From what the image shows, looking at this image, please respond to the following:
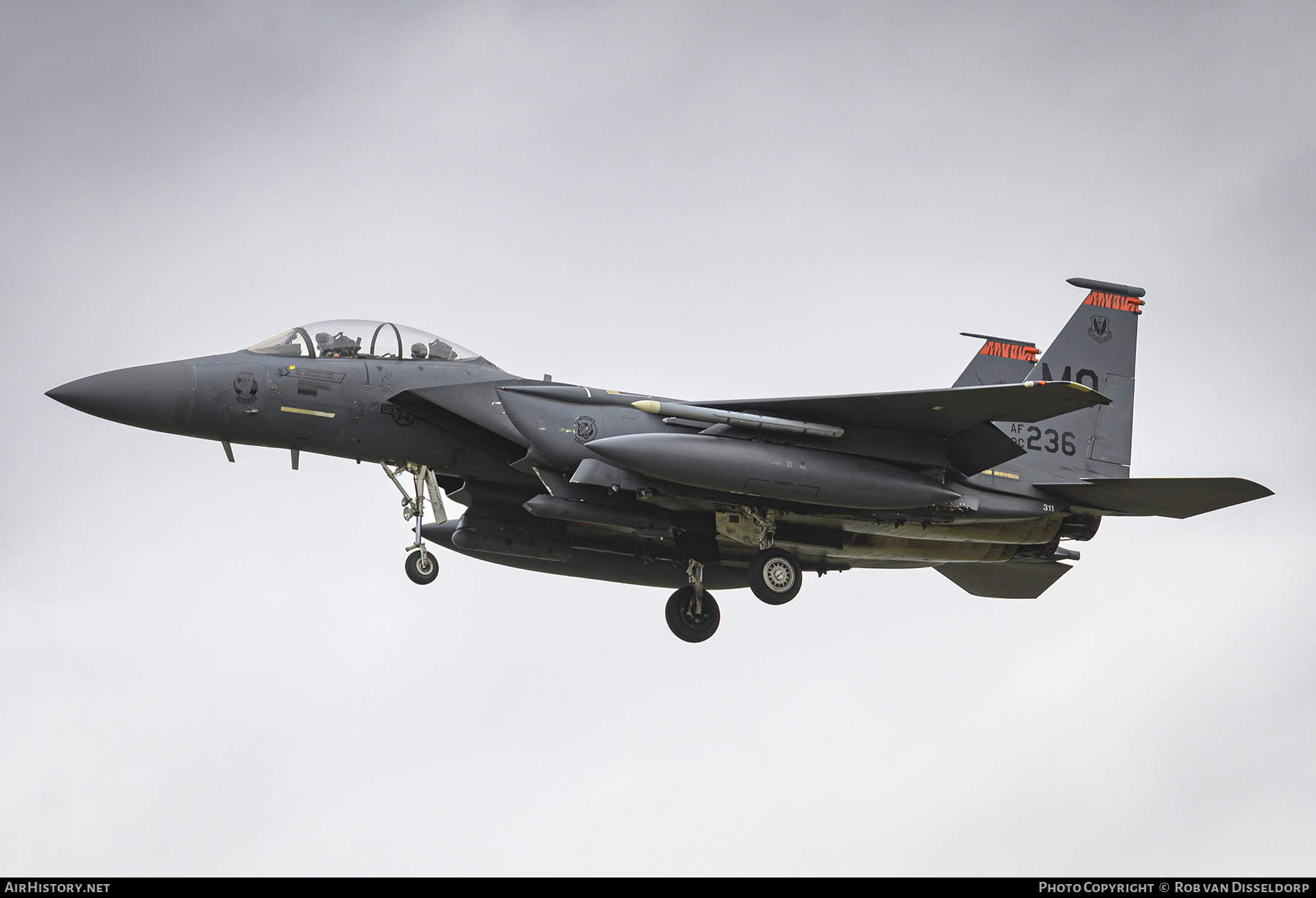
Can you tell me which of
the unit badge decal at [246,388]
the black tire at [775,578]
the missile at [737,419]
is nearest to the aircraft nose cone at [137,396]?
the unit badge decal at [246,388]

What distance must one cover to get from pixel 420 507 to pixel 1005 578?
890 cm

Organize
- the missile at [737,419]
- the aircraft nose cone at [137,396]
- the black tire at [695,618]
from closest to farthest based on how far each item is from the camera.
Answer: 1. the aircraft nose cone at [137,396]
2. the missile at [737,419]
3. the black tire at [695,618]

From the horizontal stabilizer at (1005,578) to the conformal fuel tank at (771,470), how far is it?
363 cm

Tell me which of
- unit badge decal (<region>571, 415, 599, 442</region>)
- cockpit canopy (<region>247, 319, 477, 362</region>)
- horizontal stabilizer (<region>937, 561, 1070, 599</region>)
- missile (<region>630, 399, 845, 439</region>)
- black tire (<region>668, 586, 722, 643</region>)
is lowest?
black tire (<region>668, 586, 722, 643</region>)

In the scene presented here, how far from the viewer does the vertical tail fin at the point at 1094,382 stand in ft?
58.7

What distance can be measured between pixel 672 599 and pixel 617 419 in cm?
382

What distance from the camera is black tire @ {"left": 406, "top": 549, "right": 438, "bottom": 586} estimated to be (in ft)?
53.0

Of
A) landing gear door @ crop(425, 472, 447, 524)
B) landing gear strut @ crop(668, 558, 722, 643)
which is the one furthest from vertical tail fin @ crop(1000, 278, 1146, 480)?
landing gear door @ crop(425, 472, 447, 524)

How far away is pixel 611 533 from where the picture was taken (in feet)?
60.1

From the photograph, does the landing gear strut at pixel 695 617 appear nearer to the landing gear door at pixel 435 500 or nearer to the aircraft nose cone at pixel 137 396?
the landing gear door at pixel 435 500

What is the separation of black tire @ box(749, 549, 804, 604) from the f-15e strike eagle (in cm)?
2

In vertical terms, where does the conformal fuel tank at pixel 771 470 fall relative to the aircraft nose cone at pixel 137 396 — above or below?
below

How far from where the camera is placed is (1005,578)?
20062mm

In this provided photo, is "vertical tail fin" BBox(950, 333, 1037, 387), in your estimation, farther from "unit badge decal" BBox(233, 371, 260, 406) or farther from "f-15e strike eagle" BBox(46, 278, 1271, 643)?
"unit badge decal" BBox(233, 371, 260, 406)
